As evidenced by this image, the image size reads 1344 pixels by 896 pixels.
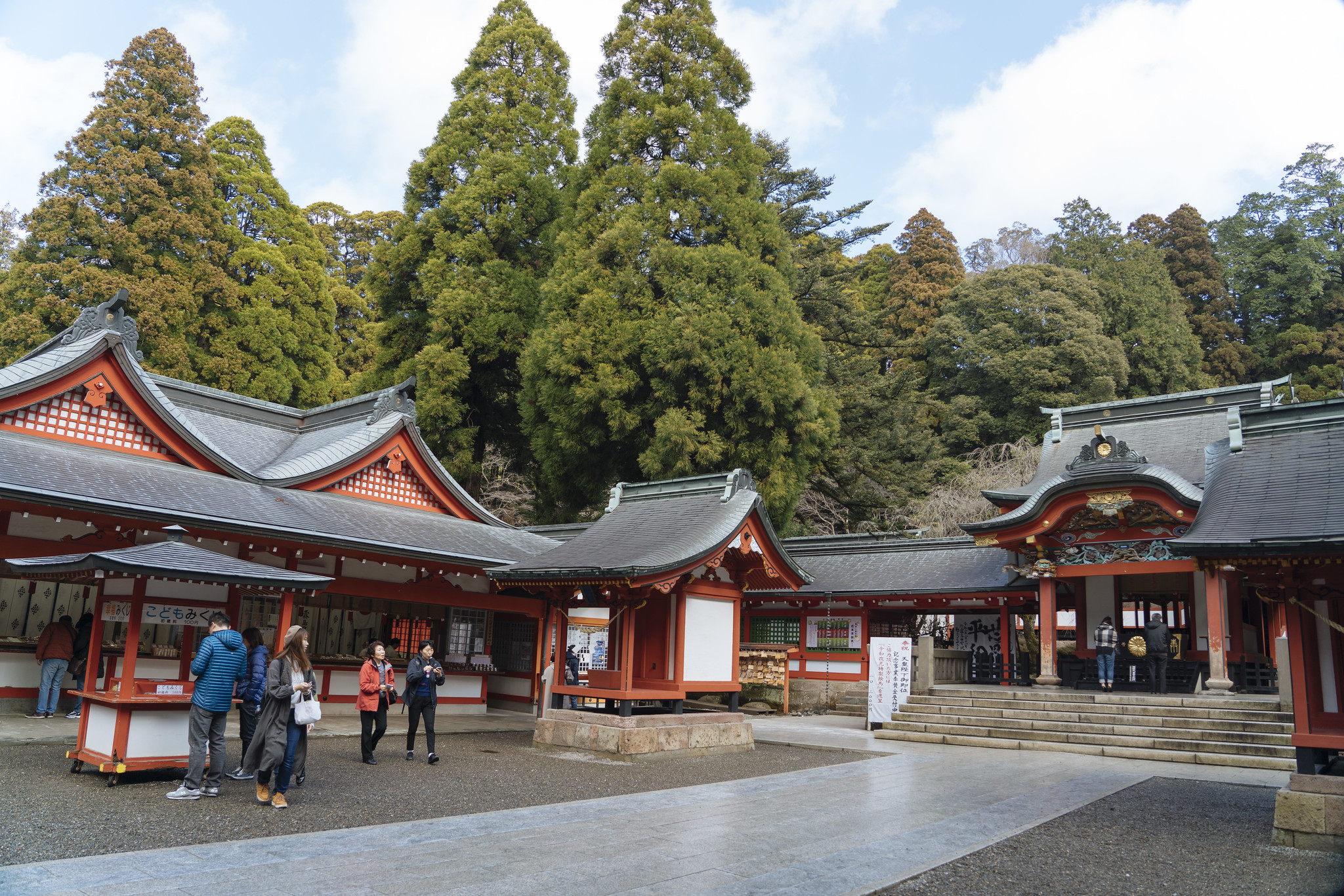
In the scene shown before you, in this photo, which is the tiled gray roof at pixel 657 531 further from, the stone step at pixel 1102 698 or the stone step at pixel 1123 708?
the stone step at pixel 1102 698

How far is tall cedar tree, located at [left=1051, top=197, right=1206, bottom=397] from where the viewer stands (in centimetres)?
3575

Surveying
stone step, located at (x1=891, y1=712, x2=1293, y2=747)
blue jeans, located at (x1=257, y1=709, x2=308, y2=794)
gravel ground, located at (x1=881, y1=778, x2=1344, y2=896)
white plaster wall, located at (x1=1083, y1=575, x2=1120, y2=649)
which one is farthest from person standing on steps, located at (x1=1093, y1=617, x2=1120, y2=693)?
blue jeans, located at (x1=257, y1=709, x2=308, y2=794)

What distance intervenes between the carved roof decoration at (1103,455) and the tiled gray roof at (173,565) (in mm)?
14553

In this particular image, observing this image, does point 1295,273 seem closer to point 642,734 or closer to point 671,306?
point 671,306

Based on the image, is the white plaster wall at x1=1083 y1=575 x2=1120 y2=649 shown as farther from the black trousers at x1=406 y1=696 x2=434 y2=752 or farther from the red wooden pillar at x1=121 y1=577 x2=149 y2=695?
the red wooden pillar at x1=121 y1=577 x2=149 y2=695

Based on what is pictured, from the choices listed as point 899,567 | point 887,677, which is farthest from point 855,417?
point 887,677

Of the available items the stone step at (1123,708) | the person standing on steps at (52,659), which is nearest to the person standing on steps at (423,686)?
the person standing on steps at (52,659)

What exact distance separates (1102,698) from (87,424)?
17.4 meters

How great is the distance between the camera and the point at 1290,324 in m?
38.3

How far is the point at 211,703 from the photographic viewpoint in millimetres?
7945

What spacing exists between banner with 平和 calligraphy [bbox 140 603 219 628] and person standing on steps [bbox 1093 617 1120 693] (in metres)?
15.5

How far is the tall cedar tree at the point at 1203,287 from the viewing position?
37.8m

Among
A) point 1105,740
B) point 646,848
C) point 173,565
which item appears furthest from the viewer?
point 1105,740

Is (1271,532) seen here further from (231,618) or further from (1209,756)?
(231,618)
